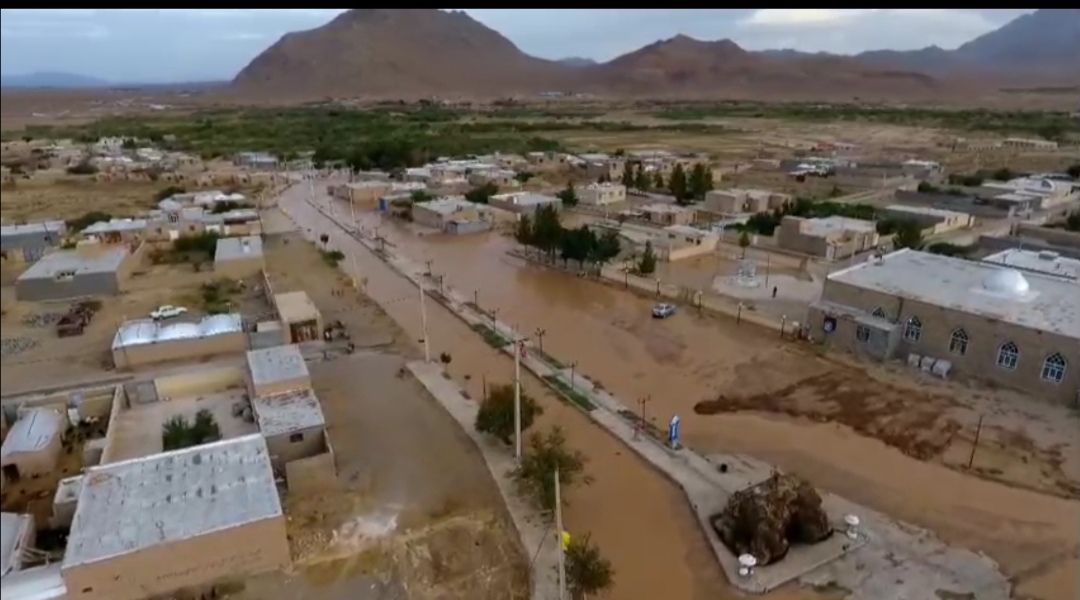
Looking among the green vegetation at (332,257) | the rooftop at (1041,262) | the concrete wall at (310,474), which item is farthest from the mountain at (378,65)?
the concrete wall at (310,474)

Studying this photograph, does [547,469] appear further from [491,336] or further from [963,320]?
[963,320]

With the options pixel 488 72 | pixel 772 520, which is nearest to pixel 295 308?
pixel 772 520

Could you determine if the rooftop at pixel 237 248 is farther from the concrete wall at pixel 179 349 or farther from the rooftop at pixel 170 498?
the rooftop at pixel 170 498

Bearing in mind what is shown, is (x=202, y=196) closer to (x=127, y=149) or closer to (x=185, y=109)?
(x=127, y=149)

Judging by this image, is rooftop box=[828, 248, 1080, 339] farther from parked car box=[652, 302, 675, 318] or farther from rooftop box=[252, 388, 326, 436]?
rooftop box=[252, 388, 326, 436]

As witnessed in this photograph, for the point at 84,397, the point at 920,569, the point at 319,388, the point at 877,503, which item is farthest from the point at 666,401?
the point at 84,397

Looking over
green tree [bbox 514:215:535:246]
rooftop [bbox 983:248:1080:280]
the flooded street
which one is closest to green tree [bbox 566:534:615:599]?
the flooded street
